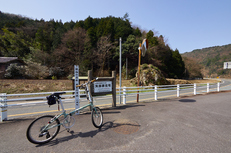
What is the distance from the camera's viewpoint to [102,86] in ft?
17.2

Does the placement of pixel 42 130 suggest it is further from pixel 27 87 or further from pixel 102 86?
pixel 27 87

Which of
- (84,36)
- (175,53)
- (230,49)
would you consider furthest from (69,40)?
(230,49)

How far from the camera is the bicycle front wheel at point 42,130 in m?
2.70

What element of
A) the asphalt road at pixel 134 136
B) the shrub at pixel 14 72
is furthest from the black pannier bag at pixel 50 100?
the shrub at pixel 14 72

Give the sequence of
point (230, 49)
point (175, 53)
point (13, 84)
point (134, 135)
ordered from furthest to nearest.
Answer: point (230, 49)
point (175, 53)
point (13, 84)
point (134, 135)

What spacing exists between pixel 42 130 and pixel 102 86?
284 centimetres

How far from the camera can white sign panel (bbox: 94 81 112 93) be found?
512cm

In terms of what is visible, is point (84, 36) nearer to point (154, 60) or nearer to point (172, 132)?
point (154, 60)

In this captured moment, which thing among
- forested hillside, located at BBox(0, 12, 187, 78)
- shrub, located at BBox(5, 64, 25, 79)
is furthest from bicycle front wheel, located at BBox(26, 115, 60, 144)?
shrub, located at BBox(5, 64, 25, 79)

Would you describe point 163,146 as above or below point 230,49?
below

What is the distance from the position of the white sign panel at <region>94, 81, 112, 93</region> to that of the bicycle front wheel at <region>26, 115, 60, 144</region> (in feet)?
7.50

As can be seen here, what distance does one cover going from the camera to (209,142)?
112 inches

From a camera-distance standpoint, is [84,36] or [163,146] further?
[84,36]

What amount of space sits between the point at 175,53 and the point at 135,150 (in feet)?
145
